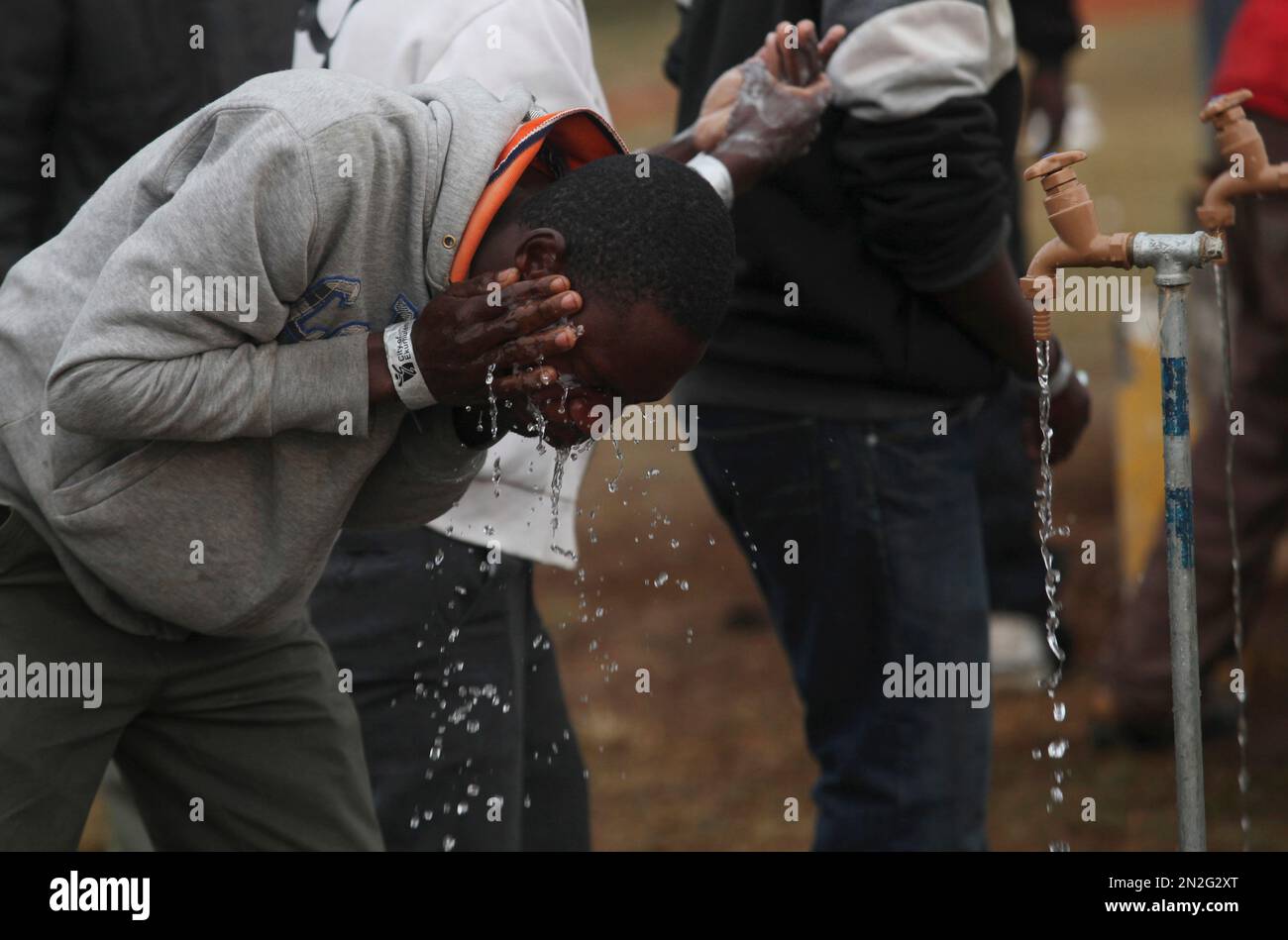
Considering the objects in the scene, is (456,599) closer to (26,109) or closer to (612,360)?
(612,360)

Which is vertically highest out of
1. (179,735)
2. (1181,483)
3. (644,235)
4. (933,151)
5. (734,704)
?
(933,151)

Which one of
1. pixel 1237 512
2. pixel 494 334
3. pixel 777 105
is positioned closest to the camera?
pixel 494 334

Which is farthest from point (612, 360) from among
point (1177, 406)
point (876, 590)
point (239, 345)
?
point (876, 590)

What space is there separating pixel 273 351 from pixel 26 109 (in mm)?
1028

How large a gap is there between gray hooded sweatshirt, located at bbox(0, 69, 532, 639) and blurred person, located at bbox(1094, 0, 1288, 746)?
2.75 m

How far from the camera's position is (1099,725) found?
16.3ft

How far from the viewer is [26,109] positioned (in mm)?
2943

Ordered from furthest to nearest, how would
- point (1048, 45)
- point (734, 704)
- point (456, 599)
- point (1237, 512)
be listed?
point (734, 704), point (1048, 45), point (1237, 512), point (456, 599)

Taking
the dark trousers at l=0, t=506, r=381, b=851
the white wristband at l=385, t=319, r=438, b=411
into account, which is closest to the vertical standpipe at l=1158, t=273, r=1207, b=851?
the white wristband at l=385, t=319, r=438, b=411

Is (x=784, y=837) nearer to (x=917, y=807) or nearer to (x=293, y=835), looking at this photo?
(x=917, y=807)

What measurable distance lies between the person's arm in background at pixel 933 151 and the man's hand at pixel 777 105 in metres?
0.06

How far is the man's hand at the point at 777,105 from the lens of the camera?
2.84m

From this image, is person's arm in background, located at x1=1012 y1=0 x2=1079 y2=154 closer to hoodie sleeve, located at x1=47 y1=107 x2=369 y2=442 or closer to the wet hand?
the wet hand

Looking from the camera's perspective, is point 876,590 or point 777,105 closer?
point 777,105
